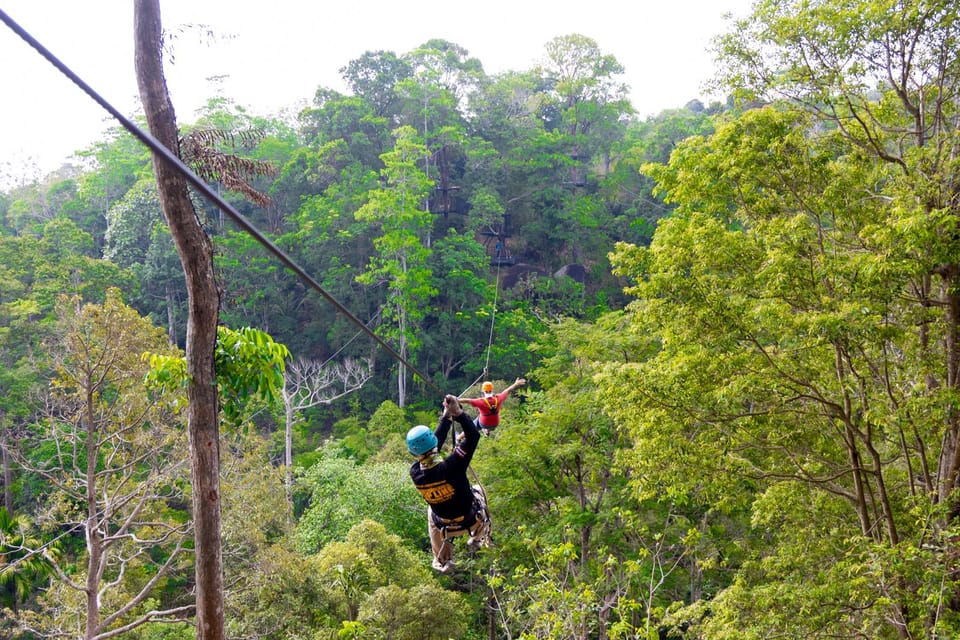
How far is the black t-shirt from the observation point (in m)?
3.81

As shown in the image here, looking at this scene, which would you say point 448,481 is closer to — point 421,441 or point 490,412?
point 421,441

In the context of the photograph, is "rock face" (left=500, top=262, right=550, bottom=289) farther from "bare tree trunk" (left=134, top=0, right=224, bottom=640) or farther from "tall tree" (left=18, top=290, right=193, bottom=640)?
"bare tree trunk" (left=134, top=0, right=224, bottom=640)

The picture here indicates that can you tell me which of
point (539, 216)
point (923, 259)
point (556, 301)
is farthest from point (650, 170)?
point (539, 216)

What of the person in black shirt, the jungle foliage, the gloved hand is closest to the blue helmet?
the person in black shirt

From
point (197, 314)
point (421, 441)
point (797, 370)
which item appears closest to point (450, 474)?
point (421, 441)

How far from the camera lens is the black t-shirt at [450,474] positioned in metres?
3.81

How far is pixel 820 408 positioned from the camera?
6.91 meters

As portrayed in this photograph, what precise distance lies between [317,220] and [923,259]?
20646mm

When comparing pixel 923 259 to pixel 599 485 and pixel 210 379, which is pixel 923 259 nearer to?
pixel 210 379

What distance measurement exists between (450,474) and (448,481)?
2.9 inches

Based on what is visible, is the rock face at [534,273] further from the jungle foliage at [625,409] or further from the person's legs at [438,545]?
the person's legs at [438,545]

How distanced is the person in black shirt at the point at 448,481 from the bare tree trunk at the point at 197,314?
3.74ft

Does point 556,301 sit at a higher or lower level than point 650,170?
lower

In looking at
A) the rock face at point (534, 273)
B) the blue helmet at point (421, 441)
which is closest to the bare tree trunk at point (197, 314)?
the blue helmet at point (421, 441)
